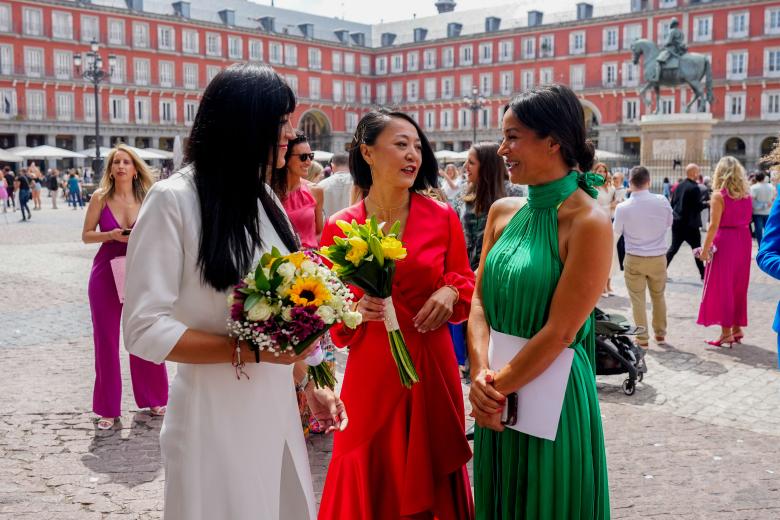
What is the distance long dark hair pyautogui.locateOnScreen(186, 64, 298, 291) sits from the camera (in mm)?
2156

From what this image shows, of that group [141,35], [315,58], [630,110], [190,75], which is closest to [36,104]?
[141,35]

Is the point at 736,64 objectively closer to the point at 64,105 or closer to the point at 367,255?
the point at 64,105

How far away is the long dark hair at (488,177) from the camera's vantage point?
6176mm

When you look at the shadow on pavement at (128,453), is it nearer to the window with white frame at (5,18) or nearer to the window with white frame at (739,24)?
the window with white frame at (5,18)

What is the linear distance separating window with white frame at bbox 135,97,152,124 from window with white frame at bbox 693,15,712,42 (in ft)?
134

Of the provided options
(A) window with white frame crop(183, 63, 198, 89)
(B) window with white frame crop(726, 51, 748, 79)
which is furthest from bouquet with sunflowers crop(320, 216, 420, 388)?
(A) window with white frame crop(183, 63, 198, 89)

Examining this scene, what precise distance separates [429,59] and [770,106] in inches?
1146

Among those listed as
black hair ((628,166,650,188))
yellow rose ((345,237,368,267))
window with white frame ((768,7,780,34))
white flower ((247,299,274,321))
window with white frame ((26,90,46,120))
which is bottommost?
white flower ((247,299,274,321))

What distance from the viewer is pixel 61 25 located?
178 ft

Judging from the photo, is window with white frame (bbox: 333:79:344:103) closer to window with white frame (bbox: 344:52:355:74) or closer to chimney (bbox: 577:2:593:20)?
window with white frame (bbox: 344:52:355:74)

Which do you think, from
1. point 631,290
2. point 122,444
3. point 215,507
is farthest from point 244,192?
point 631,290

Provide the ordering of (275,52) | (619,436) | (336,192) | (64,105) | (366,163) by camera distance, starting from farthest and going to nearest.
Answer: (275,52) → (64,105) → (336,192) → (619,436) → (366,163)

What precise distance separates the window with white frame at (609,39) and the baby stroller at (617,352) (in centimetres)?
5604

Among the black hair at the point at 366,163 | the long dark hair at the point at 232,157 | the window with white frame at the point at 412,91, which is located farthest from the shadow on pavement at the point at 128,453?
the window with white frame at the point at 412,91
